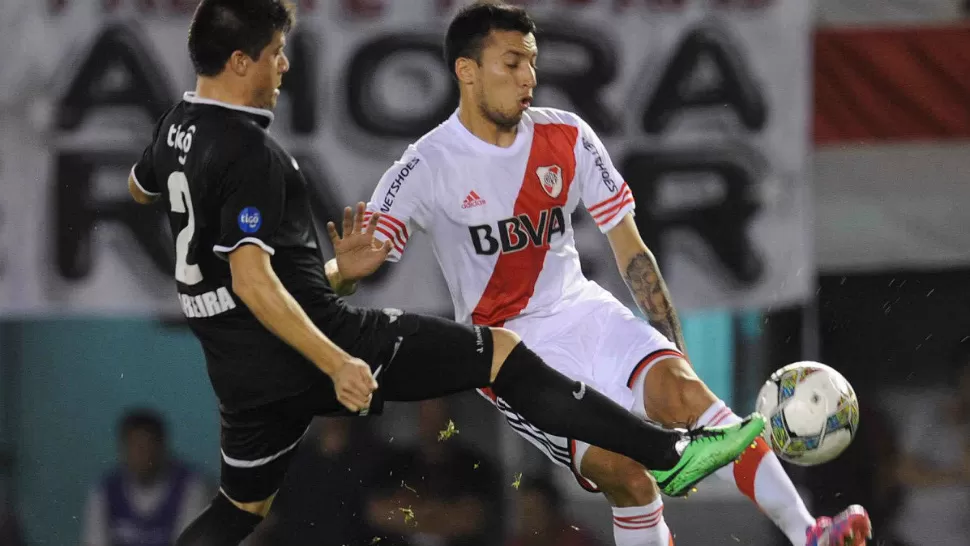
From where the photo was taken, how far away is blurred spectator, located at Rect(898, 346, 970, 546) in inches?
307

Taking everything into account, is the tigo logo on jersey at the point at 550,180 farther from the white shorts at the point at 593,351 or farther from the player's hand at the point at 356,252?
the player's hand at the point at 356,252

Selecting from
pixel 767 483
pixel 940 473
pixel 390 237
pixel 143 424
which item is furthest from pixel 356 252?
pixel 940 473

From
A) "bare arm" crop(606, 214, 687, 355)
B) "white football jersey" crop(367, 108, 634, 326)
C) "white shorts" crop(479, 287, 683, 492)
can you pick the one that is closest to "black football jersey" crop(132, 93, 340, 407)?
"white football jersey" crop(367, 108, 634, 326)

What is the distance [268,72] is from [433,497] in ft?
11.2

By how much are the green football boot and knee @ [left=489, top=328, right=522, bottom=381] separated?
619 millimetres

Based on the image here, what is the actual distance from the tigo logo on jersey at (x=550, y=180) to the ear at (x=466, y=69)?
0.44 m

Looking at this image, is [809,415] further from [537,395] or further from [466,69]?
[466,69]

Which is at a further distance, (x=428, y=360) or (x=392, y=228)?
(x=392, y=228)

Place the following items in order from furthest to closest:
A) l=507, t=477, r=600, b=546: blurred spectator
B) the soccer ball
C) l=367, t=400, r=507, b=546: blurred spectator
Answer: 1. l=367, t=400, r=507, b=546: blurred spectator
2. l=507, t=477, r=600, b=546: blurred spectator
3. the soccer ball

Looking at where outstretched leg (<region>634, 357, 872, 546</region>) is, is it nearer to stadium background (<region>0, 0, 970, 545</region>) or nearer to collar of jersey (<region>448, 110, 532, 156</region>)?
collar of jersey (<region>448, 110, 532, 156</region>)

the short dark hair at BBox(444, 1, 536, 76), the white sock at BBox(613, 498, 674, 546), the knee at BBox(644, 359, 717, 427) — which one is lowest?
the white sock at BBox(613, 498, 674, 546)

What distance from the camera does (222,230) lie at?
4492 mm

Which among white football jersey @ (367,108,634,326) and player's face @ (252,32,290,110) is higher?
player's face @ (252,32,290,110)

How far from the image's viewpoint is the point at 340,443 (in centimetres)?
786
